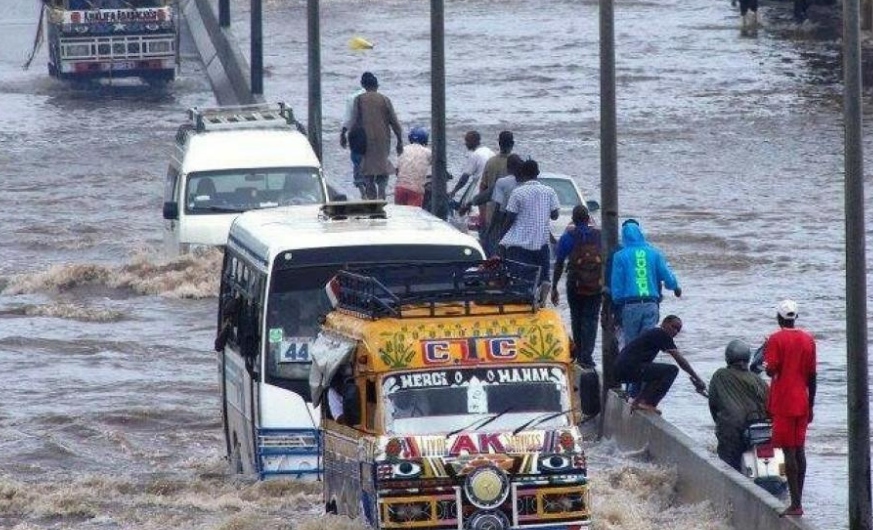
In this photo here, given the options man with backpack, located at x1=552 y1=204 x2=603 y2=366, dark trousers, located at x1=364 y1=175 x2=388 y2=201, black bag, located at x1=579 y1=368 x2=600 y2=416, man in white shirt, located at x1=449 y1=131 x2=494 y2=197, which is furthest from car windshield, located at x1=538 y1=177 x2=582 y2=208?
black bag, located at x1=579 y1=368 x2=600 y2=416

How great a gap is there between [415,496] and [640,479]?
474cm

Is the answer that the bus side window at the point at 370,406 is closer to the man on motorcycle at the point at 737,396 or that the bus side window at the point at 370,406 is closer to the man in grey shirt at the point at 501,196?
the man on motorcycle at the point at 737,396

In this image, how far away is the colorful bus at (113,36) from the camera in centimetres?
4844

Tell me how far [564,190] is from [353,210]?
11656 millimetres

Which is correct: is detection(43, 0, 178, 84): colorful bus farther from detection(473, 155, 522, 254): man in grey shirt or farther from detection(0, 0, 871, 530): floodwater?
detection(473, 155, 522, 254): man in grey shirt

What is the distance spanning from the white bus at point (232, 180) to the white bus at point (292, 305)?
979 centimetres

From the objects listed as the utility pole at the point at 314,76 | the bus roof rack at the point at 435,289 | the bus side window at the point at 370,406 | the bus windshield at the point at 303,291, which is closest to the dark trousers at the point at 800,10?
the utility pole at the point at 314,76

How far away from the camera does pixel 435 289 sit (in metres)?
13.7

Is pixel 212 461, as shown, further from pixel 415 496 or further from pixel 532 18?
pixel 532 18

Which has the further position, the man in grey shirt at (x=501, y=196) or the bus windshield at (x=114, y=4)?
the bus windshield at (x=114, y=4)

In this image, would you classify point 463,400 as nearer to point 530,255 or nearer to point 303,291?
point 303,291

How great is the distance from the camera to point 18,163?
42.4m

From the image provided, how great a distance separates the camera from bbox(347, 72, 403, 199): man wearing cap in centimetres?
2869

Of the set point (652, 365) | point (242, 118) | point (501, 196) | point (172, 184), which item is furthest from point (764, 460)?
point (242, 118)
